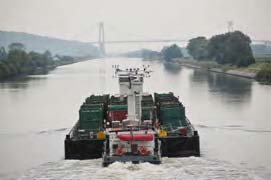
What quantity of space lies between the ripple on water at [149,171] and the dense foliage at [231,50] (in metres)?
14.9

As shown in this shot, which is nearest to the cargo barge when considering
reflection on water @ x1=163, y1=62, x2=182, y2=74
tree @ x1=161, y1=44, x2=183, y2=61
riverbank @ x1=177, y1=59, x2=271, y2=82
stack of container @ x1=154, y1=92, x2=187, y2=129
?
stack of container @ x1=154, y1=92, x2=187, y2=129

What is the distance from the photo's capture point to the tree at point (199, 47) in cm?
2684

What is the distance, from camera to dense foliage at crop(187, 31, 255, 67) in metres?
19.8

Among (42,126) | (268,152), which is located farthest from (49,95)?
(268,152)

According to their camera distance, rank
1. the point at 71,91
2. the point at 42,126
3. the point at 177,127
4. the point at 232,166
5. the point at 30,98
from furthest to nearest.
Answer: the point at 71,91
the point at 30,98
the point at 42,126
the point at 177,127
the point at 232,166

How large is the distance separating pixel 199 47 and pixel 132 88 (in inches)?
918

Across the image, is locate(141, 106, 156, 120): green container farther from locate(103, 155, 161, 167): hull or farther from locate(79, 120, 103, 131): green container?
locate(103, 155, 161, 167): hull

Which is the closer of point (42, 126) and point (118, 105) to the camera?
point (118, 105)

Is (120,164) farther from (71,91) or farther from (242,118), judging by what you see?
(71,91)

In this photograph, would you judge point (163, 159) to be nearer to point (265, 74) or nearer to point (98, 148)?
point (98, 148)

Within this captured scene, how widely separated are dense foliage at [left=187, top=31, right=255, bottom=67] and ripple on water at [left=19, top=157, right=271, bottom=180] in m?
14.9

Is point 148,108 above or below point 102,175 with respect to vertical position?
above

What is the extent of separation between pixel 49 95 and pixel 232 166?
8247 mm

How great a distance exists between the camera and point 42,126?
25.8 ft
